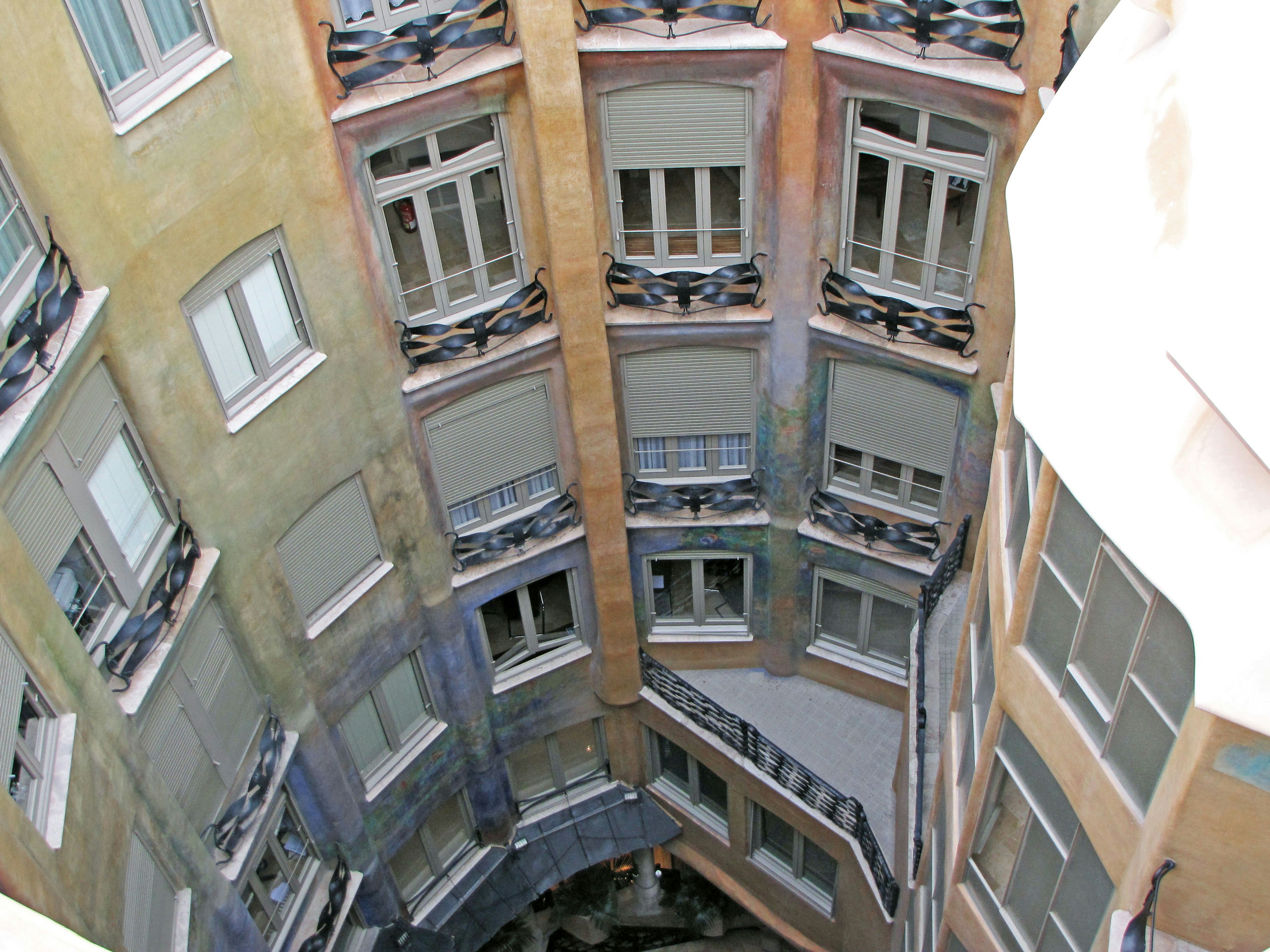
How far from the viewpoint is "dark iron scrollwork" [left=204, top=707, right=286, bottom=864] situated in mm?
16281

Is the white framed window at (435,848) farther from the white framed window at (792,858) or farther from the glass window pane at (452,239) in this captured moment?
the glass window pane at (452,239)

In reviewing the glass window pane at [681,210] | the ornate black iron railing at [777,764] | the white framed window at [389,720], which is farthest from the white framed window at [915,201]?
the white framed window at [389,720]

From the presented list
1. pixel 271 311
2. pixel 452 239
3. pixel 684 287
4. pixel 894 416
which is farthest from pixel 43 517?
pixel 894 416

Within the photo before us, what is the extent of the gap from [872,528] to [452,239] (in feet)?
28.9

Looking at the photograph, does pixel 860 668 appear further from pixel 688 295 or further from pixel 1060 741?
pixel 1060 741

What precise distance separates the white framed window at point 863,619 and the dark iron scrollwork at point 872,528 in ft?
4.05

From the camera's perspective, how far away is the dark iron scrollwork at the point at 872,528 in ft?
66.7

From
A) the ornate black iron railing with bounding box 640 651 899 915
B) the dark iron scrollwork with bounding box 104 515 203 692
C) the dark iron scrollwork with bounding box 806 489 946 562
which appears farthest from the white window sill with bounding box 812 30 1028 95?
the ornate black iron railing with bounding box 640 651 899 915

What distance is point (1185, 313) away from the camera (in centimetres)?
779

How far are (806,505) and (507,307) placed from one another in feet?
22.8

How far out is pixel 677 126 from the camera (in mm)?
17453

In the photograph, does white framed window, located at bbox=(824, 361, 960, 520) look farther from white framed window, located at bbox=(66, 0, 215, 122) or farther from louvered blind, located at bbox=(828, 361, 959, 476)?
white framed window, located at bbox=(66, 0, 215, 122)

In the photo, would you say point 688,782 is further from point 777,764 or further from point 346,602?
point 346,602

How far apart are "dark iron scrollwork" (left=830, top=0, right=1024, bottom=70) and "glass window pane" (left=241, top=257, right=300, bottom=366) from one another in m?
8.61
